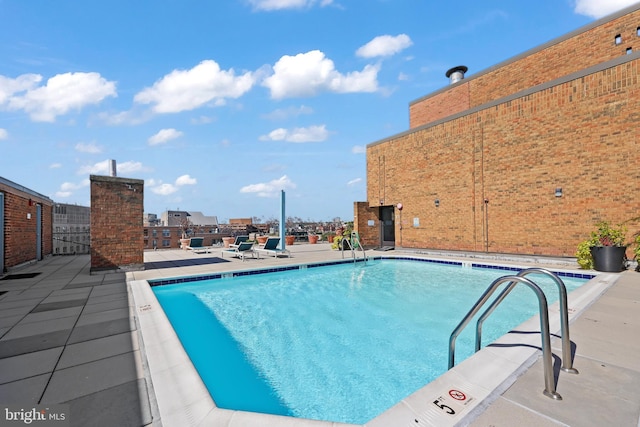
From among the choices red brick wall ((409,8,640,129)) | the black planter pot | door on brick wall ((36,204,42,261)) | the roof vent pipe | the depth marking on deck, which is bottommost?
the depth marking on deck

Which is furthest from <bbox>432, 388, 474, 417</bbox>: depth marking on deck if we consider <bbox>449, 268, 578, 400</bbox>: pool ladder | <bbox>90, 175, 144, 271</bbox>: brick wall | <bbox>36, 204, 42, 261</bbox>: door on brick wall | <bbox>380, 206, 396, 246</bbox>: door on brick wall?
<bbox>36, 204, 42, 261</bbox>: door on brick wall

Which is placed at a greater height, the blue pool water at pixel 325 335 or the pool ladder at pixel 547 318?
the pool ladder at pixel 547 318

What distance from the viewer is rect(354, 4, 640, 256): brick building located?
8.11 meters

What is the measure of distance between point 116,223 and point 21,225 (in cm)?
378

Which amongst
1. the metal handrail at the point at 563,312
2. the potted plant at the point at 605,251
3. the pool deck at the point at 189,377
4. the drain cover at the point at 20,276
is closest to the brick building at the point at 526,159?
the potted plant at the point at 605,251

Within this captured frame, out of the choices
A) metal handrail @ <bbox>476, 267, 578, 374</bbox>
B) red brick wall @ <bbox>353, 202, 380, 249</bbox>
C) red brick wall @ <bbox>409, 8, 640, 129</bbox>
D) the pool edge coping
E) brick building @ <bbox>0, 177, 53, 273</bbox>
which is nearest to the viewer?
the pool edge coping

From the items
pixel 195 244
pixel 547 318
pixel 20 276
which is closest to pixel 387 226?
pixel 195 244

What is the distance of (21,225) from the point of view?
9203 millimetres

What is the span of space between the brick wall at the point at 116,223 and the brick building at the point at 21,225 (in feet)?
7.87

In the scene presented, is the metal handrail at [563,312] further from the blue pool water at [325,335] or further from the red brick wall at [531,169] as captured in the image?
the red brick wall at [531,169]

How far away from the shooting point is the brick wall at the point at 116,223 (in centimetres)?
809

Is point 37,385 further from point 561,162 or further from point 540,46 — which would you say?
point 540,46

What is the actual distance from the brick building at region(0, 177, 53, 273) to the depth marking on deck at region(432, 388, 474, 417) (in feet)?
36.5

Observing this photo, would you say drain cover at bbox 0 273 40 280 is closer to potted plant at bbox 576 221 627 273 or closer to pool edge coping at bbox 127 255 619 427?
pool edge coping at bbox 127 255 619 427
